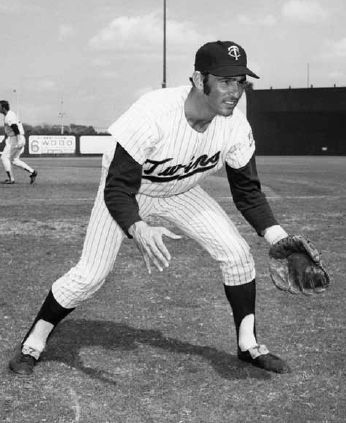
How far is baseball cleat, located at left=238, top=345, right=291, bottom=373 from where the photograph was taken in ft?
14.3

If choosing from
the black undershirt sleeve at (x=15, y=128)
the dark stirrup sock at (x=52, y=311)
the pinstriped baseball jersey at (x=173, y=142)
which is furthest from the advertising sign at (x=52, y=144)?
the pinstriped baseball jersey at (x=173, y=142)

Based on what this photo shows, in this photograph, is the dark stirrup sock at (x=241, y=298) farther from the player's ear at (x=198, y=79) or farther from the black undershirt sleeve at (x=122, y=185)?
the player's ear at (x=198, y=79)

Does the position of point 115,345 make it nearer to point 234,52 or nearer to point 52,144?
point 234,52

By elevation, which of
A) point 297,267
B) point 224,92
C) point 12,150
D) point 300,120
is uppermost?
point 224,92

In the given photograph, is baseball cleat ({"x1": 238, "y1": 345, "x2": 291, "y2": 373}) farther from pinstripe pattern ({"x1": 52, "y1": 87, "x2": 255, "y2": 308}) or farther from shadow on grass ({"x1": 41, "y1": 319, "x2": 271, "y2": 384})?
pinstripe pattern ({"x1": 52, "y1": 87, "x2": 255, "y2": 308})

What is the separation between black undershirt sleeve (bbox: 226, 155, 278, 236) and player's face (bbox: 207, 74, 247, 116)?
60cm

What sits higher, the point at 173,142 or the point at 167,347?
the point at 173,142

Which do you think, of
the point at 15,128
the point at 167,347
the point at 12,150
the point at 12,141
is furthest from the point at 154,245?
the point at 12,150

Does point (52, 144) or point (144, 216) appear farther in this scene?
point (52, 144)

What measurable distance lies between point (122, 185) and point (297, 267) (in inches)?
48.1

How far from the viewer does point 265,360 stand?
438 cm

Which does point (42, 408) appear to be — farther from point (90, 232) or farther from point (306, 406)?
point (306, 406)

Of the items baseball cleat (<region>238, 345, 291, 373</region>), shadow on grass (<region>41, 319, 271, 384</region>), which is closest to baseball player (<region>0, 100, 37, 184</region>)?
shadow on grass (<region>41, 319, 271, 384</region>)

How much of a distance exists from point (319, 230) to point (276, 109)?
1969 inches
